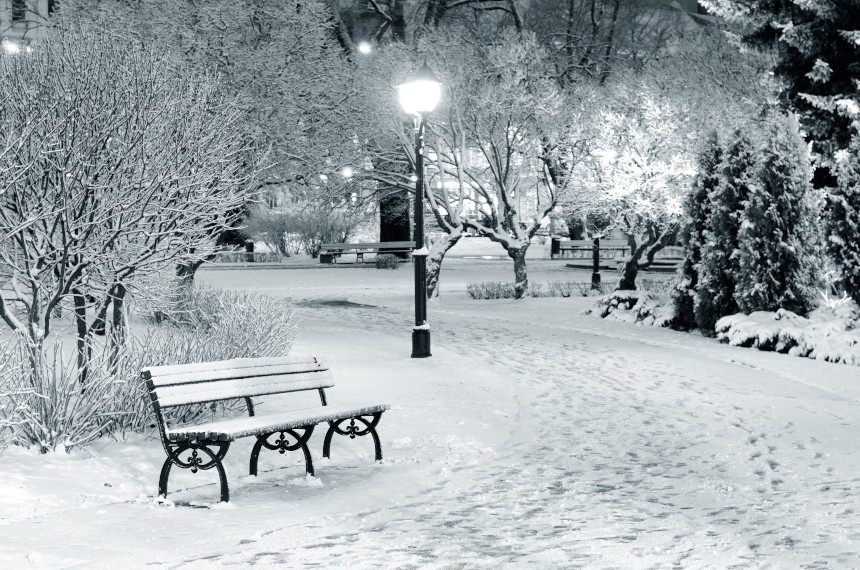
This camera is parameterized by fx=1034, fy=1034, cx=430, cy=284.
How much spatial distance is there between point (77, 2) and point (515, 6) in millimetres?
19570

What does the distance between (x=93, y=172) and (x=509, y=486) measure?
16.4 ft

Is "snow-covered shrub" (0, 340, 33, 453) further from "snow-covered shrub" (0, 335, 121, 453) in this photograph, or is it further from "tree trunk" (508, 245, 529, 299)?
"tree trunk" (508, 245, 529, 299)

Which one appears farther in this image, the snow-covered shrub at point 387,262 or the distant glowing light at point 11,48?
the snow-covered shrub at point 387,262

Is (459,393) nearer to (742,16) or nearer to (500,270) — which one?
(742,16)

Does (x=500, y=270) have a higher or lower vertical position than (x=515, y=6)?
lower

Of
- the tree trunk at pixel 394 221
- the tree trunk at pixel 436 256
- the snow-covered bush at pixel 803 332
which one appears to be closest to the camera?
Result: the snow-covered bush at pixel 803 332

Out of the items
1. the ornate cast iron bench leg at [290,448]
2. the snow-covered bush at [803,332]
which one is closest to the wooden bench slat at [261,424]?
the ornate cast iron bench leg at [290,448]

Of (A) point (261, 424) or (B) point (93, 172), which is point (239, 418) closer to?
(A) point (261, 424)

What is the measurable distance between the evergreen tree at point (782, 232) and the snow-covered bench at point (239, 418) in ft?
36.0

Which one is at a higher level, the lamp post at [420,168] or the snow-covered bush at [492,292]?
the lamp post at [420,168]

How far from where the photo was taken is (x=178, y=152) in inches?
417

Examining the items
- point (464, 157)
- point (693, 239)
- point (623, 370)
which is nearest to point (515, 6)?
point (464, 157)

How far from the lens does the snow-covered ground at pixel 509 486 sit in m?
5.82

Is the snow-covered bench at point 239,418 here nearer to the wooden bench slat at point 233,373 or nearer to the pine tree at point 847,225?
the wooden bench slat at point 233,373
